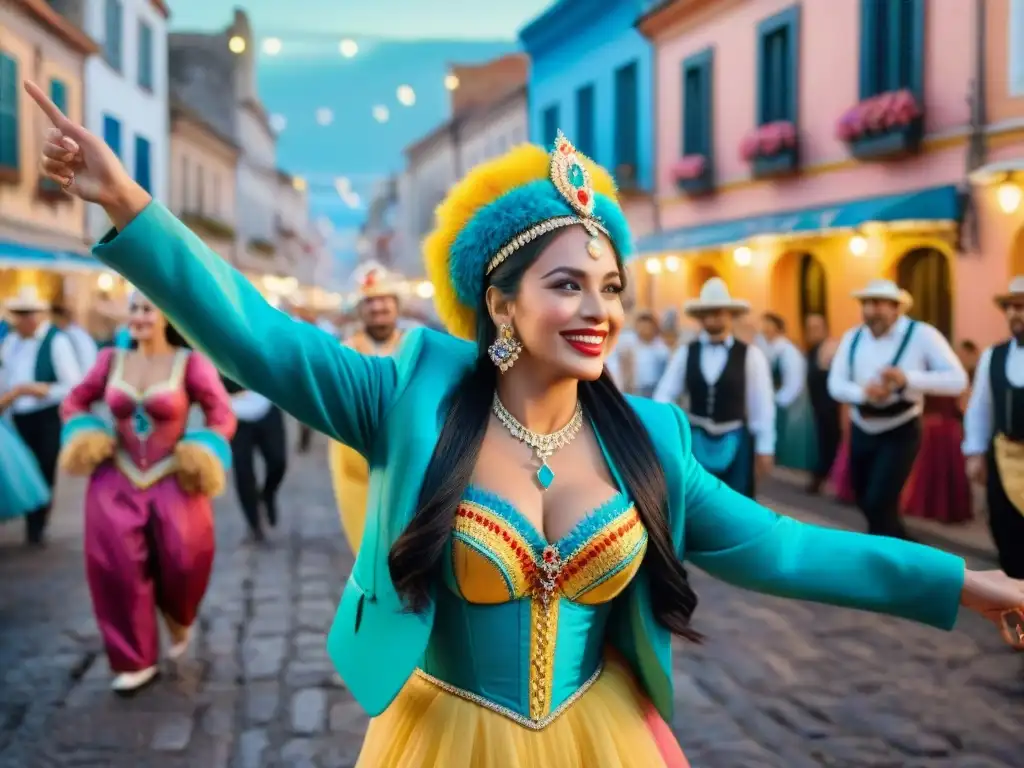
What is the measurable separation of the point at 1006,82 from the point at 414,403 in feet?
29.3

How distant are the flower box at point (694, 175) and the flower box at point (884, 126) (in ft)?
12.0

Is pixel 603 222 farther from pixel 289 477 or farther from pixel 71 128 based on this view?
pixel 289 477

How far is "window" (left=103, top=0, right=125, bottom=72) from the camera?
19.9 metres

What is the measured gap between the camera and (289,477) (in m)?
12.0

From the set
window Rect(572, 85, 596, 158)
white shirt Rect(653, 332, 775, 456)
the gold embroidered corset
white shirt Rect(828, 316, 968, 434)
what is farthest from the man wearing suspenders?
window Rect(572, 85, 596, 158)

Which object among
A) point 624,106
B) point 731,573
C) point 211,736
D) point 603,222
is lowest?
point 211,736

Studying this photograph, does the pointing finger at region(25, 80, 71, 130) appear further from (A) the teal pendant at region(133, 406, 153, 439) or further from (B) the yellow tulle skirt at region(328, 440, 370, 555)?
(B) the yellow tulle skirt at region(328, 440, 370, 555)

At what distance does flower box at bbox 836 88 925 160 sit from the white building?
1214 cm

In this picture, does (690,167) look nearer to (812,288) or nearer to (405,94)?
(812,288)

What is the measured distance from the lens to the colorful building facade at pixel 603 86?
17.8 meters

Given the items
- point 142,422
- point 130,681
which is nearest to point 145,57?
point 142,422

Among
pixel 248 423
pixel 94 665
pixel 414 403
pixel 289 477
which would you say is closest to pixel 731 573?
pixel 414 403

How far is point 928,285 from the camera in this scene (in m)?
10.6

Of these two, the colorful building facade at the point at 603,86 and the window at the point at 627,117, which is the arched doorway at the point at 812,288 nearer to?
the colorful building facade at the point at 603,86
